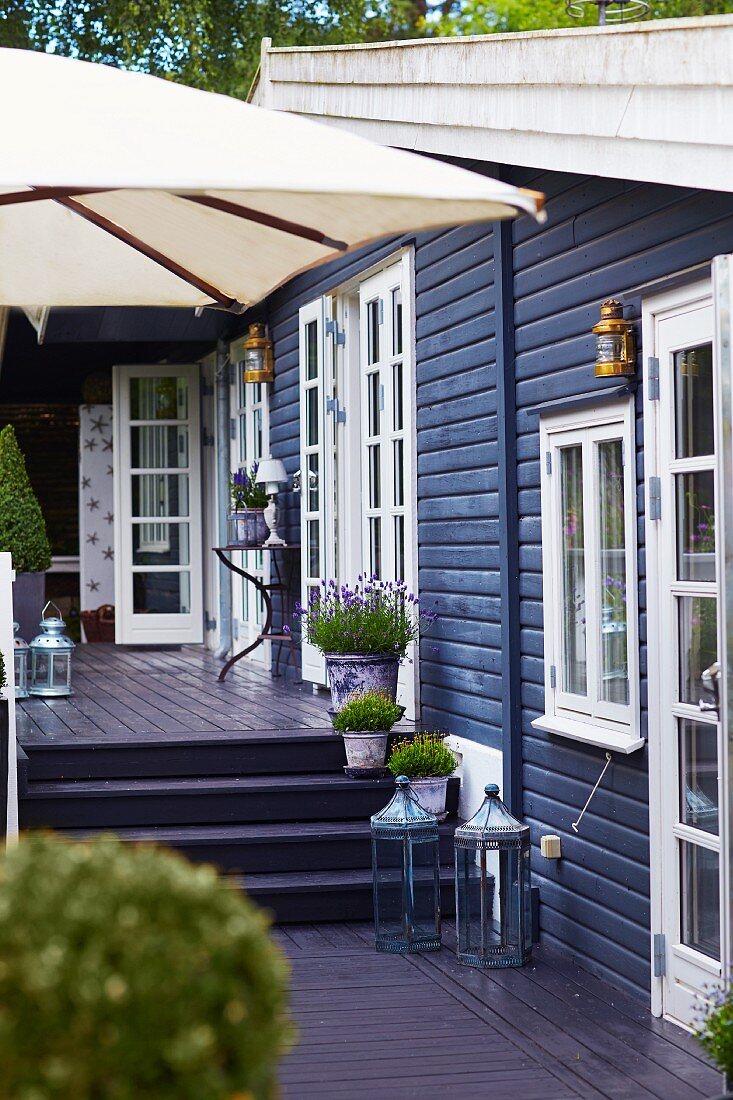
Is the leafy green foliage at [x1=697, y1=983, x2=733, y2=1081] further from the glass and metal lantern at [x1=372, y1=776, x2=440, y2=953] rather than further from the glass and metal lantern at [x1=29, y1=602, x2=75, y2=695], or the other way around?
the glass and metal lantern at [x1=29, y1=602, x2=75, y2=695]

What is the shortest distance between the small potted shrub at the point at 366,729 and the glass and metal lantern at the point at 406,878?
0.76 metres

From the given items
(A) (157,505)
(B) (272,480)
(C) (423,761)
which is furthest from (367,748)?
(A) (157,505)

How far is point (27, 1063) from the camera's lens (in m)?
1.62

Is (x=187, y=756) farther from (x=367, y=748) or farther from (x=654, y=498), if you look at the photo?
A: (x=654, y=498)

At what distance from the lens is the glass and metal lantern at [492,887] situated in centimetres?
466

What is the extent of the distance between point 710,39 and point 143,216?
149cm

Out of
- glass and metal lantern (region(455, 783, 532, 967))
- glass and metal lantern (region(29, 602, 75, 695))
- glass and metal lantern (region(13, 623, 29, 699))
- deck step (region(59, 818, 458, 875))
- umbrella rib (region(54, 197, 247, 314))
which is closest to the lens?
umbrella rib (region(54, 197, 247, 314))

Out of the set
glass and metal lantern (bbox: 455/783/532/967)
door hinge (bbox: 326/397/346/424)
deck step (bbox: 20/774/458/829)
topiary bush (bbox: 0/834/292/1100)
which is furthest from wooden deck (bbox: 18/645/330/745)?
topiary bush (bbox: 0/834/292/1100)

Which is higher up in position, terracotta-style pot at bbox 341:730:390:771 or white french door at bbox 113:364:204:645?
white french door at bbox 113:364:204:645

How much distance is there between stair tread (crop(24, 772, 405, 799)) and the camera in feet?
18.1

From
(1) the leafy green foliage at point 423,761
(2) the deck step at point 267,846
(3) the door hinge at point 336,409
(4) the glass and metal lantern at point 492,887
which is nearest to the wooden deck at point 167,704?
(2) the deck step at point 267,846

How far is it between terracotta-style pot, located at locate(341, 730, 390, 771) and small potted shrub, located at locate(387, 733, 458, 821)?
4.2 inches

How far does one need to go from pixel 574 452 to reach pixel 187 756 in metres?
2.08

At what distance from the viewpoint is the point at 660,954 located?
159 inches
